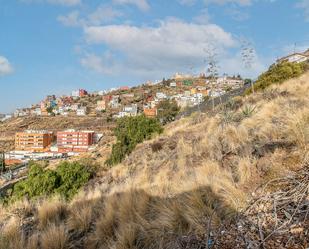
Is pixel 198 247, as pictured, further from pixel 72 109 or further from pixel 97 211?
pixel 72 109

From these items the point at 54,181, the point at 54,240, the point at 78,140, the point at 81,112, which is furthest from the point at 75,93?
the point at 54,240

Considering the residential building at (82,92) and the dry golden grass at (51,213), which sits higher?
the residential building at (82,92)

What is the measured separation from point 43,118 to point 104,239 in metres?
122

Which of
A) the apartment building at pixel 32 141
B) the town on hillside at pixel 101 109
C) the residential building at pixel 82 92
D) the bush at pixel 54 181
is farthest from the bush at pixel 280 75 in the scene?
the residential building at pixel 82 92

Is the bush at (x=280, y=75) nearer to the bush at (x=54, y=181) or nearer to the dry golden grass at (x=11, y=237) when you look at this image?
the bush at (x=54, y=181)

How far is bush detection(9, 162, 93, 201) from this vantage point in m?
11.3

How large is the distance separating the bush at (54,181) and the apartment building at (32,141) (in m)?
76.2

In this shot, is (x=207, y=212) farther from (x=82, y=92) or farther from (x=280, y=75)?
(x=82, y=92)

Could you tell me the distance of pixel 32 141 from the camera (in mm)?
84062

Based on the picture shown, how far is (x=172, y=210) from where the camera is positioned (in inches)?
147

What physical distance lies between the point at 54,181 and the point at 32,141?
77769 mm

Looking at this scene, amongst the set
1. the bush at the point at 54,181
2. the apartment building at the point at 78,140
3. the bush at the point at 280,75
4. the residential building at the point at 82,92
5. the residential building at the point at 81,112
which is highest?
the residential building at the point at 82,92

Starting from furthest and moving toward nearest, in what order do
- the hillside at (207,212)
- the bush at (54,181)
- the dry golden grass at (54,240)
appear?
1. the bush at (54,181)
2. the dry golden grass at (54,240)
3. the hillside at (207,212)

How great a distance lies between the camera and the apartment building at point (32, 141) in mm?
83938
